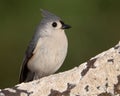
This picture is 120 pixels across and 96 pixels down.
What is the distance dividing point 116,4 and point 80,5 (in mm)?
512

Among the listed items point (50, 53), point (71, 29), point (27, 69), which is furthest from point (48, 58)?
point (71, 29)

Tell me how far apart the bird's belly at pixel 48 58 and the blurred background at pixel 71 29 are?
9.75ft

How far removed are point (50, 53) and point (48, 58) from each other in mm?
47

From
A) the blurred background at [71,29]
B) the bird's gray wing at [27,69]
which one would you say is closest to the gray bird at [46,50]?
the bird's gray wing at [27,69]

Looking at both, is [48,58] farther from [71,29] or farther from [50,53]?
[71,29]

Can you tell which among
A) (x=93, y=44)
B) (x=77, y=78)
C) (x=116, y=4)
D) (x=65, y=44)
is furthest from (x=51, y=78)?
(x=116, y=4)

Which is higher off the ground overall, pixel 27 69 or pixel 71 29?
pixel 71 29

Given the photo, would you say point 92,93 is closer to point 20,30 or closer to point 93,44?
point 93,44

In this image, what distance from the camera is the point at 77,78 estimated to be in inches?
168

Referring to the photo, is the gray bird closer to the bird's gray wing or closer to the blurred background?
the bird's gray wing

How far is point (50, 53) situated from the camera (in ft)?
18.5

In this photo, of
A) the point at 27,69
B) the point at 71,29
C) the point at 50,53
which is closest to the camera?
the point at 50,53

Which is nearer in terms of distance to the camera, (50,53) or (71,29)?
(50,53)

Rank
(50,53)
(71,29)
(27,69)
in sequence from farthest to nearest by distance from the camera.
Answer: (71,29) → (27,69) → (50,53)
